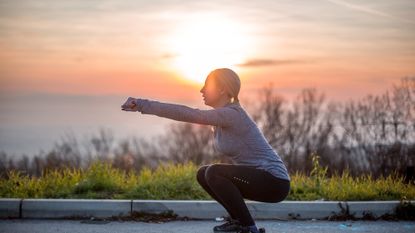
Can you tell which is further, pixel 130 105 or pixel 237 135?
pixel 237 135

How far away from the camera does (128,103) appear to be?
192 inches

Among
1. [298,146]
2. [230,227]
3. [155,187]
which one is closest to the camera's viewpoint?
[230,227]

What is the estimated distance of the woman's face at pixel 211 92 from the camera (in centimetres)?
520

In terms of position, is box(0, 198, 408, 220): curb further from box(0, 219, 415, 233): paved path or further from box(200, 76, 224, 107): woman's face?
box(200, 76, 224, 107): woman's face

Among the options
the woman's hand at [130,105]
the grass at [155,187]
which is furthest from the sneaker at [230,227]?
the grass at [155,187]

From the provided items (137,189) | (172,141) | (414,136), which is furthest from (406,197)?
(172,141)

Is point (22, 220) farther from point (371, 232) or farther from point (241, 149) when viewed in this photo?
point (371, 232)

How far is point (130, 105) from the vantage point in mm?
4875

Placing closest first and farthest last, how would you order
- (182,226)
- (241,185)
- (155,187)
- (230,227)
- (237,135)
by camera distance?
(237,135) < (241,185) < (230,227) < (182,226) < (155,187)

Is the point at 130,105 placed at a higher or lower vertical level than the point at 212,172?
higher

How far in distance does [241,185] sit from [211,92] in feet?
2.72

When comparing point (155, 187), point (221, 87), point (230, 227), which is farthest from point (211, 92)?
point (155, 187)

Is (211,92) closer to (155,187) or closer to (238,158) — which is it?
(238,158)

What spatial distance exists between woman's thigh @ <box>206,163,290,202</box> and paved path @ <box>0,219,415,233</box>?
2.99ft
